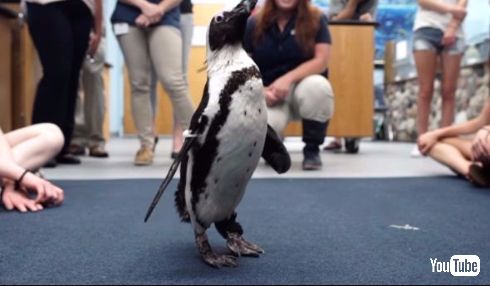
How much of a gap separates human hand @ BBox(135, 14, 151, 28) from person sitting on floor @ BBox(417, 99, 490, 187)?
116 centimetres

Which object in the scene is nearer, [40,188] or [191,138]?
[191,138]

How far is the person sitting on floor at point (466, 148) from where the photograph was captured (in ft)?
5.50

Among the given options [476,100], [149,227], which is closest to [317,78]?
[149,227]

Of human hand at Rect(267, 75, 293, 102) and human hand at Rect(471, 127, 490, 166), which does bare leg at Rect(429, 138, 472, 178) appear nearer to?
human hand at Rect(471, 127, 490, 166)

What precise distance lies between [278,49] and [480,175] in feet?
3.10

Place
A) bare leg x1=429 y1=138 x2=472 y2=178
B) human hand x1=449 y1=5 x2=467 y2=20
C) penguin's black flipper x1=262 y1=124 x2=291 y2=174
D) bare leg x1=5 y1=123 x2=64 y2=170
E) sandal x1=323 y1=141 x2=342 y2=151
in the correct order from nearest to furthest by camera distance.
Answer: penguin's black flipper x1=262 y1=124 x2=291 y2=174 → bare leg x1=5 y1=123 x2=64 y2=170 → bare leg x1=429 y1=138 x2=472 y2=178 → human hand x1=449 y1=5 x2=467 y2=20 → sandal x1=323 y1=141 x2=342 y2=151

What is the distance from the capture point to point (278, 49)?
2270 millimetres

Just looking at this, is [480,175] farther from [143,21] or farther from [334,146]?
[334,146]

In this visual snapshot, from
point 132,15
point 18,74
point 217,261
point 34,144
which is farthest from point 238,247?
point 18,74

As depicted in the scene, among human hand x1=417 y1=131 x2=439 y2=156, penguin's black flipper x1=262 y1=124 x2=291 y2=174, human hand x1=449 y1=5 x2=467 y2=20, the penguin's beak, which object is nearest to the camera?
the penguin's beak

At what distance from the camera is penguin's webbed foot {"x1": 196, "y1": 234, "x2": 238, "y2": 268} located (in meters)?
0.79

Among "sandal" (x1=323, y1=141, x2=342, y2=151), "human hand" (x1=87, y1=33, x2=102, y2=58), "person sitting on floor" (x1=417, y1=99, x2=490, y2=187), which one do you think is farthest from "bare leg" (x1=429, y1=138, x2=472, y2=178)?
"sandal" (x1=323, y1=141, x2=342, y2=151)

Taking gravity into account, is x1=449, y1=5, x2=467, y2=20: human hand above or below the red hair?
above

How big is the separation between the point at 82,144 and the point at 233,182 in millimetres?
2417
